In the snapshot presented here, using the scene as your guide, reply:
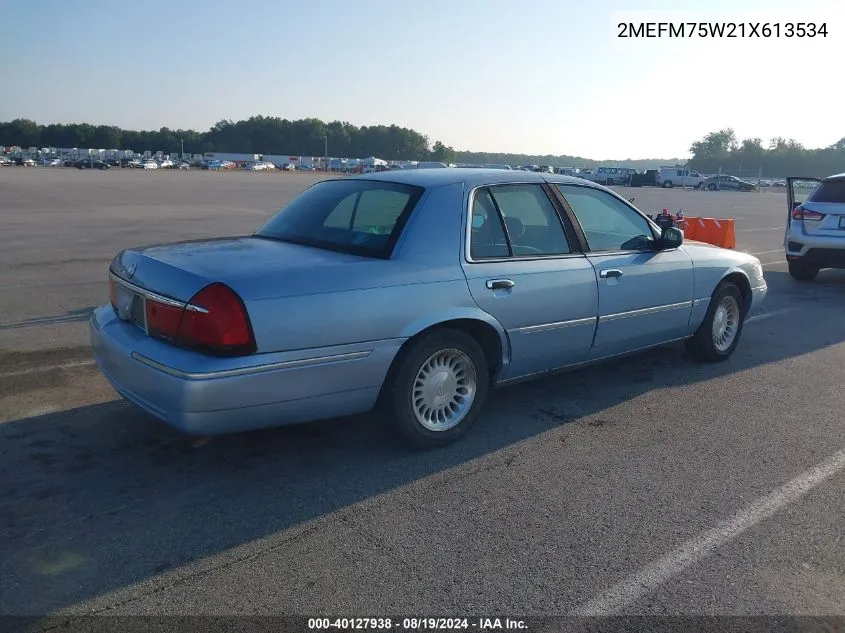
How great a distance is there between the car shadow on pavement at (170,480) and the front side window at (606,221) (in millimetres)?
1093

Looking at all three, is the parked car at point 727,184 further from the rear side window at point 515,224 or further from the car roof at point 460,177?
the rear side window at point 515,224

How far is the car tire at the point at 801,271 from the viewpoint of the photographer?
1132 cm

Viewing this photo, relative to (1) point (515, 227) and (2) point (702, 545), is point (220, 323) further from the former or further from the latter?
(2) point (702, 545)

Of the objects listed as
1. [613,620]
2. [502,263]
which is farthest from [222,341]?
[613,620]

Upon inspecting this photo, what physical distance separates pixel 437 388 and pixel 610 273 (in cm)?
159

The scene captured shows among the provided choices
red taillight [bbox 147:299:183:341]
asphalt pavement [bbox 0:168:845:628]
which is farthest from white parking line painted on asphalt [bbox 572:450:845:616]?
red taillight [bbox 147:299:183:341]

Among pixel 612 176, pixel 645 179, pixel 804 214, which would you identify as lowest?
pixel 804 214

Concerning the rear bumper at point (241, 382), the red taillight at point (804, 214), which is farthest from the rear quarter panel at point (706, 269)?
the red taillight at point (804, 214)

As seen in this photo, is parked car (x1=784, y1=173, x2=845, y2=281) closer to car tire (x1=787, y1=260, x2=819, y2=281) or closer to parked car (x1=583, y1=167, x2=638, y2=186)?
car tire (x1=787, y1=260, x2=819, y2=281)

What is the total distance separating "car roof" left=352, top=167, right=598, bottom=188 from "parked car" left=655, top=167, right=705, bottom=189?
6641 centimetres

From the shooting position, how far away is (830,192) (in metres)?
10.8

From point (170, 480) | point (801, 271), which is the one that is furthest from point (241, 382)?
point (801, 271)

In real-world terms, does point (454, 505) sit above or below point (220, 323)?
below

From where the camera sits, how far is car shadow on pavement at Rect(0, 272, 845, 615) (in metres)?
3.20
